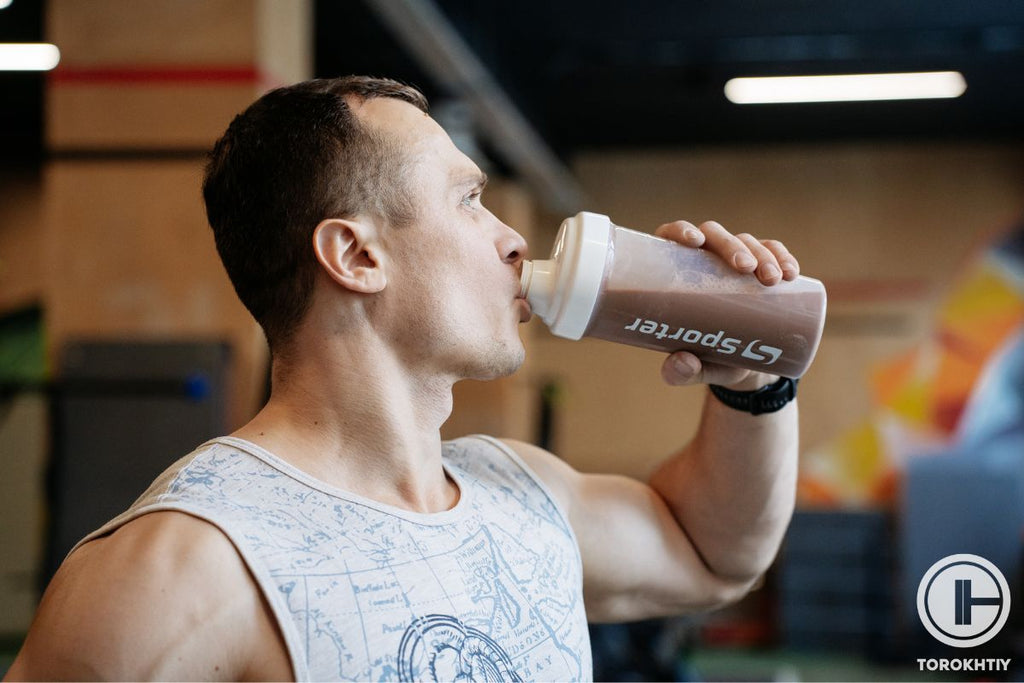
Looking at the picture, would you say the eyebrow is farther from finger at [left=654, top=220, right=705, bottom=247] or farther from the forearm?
the forearm

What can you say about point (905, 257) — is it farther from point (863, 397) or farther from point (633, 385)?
point (633, 385)

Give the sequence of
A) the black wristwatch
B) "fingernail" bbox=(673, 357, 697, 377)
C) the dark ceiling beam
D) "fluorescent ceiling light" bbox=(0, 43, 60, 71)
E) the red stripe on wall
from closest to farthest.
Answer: "fingernail" bbox=(673, 357, 697, 377) < the black wristwatch < the red stripe on wall < the dark ceiling beam < "fluorescent ceiling light" bbox=(0, 43, 60, 71)

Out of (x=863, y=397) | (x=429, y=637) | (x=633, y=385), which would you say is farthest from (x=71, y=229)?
(x=863, y=397)

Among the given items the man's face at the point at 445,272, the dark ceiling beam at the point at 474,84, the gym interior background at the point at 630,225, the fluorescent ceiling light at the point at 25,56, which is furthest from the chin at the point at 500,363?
the fluorescent ceiling light at the point at 25,56

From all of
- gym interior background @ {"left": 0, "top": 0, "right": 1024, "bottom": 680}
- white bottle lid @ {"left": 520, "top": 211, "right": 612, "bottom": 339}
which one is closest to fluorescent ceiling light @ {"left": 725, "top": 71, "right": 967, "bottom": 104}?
gym interior background @ {"left": 0, "top": 0, "right": 1024, "bottom": 680}

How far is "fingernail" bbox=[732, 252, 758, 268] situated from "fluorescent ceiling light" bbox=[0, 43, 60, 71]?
17.2ft

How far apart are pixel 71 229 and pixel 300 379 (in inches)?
100

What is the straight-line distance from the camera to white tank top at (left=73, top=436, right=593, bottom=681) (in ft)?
3.38

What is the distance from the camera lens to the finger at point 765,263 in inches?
51.4

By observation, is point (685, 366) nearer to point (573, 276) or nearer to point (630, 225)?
point (573, 276)

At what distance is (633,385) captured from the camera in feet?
28.0

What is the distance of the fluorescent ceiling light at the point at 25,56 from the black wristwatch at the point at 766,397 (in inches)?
204

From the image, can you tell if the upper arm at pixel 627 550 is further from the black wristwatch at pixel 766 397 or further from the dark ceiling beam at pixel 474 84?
the dark ceiling beam at pixel 474 84

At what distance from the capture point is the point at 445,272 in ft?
4.28
